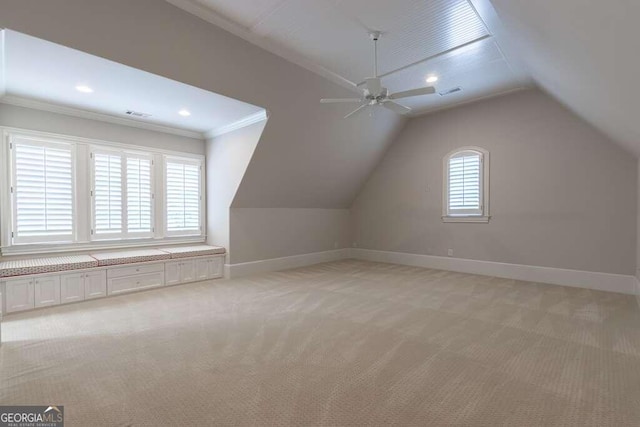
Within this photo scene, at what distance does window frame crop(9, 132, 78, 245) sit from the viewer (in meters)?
4.24

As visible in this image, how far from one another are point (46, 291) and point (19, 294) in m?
0.26

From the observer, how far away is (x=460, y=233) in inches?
252

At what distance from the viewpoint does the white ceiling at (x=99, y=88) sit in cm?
310

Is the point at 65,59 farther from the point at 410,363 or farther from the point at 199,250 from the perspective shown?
the point at 410,363

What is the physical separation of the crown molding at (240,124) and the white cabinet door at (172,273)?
263 cm

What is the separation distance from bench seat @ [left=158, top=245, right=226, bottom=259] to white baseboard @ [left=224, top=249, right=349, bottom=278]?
0.36 m

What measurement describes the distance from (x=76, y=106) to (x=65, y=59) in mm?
1824

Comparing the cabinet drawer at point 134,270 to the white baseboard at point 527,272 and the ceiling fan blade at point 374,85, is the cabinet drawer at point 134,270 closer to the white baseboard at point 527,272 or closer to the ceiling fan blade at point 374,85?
the ceiling fan blade at point 374,85

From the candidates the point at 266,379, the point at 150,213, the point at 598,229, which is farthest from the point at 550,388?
the point at 150,213

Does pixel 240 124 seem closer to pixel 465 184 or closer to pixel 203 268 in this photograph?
pixel 203 268

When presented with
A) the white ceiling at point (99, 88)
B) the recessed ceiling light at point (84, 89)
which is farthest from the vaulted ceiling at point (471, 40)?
the recessed ceiling light at point (84, 89)

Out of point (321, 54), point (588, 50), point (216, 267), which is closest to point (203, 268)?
point (216, 267)

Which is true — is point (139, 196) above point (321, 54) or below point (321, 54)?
below

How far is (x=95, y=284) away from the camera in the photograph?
4.48m
